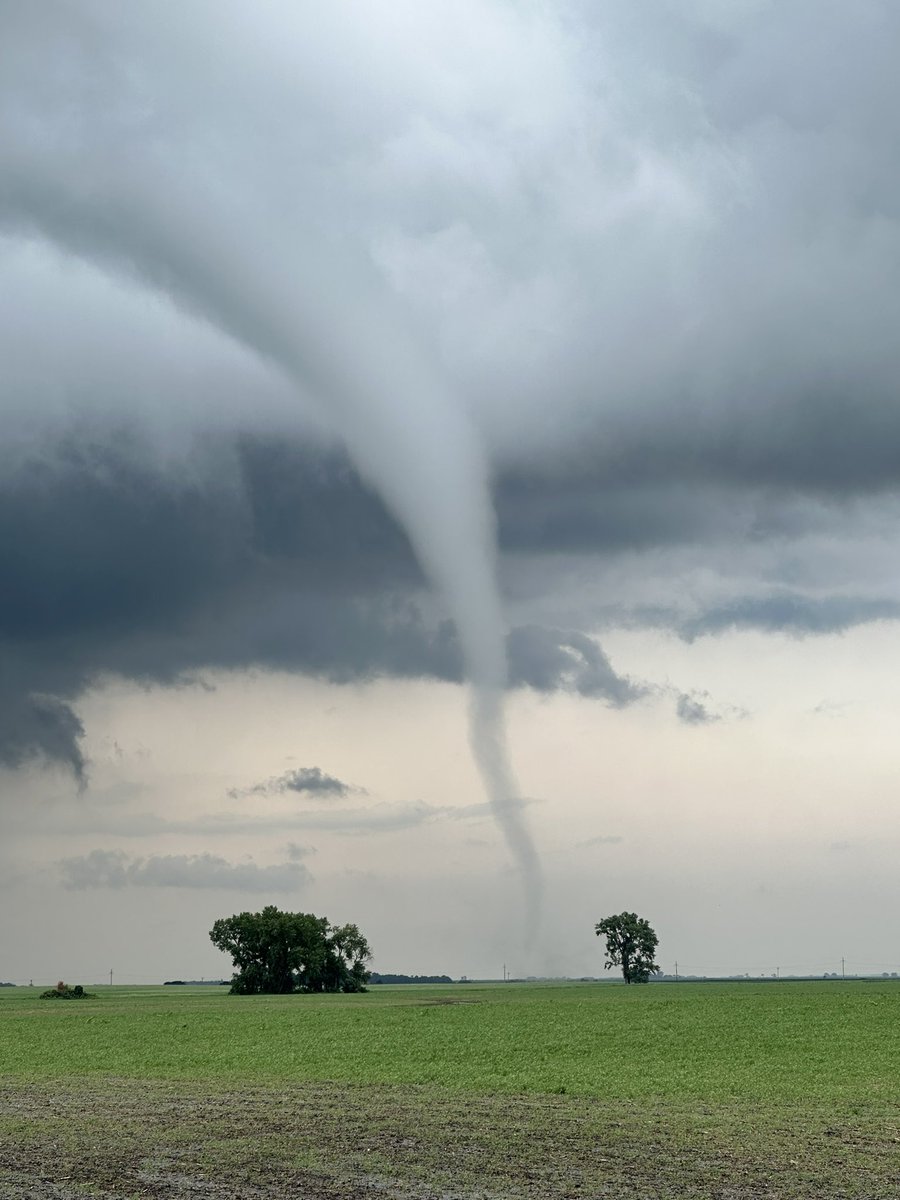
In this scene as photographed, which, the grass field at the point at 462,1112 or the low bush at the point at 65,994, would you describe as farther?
the low bush at the point at 65,994

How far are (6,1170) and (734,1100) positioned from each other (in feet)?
76.2

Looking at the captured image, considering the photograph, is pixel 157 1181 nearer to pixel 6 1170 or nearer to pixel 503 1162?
pixel 6 1170

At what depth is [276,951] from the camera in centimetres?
17462

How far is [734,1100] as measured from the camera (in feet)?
129

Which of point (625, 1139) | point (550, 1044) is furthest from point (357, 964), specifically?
point (625, 1139)

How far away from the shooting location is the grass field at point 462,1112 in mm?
25453

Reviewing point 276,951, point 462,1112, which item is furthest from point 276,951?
point 462,1112

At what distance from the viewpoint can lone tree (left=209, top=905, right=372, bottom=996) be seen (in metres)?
175

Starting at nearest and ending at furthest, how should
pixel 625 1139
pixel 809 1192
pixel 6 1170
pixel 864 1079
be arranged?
1. pixel 809 1192
2. pixel 6 1170
3. pixel 625 1139
4. pixel 864 1079

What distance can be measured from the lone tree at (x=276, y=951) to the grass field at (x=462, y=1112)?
10179cm

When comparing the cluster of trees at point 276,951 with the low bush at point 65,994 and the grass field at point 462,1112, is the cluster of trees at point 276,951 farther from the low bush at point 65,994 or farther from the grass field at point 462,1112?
the grass field at point 462,1112

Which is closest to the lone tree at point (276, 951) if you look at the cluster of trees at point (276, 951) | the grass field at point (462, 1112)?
the cluster of trees at point (276, 951)

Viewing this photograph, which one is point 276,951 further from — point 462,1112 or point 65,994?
point 462,1112

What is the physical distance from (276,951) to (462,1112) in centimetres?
A: 14460
